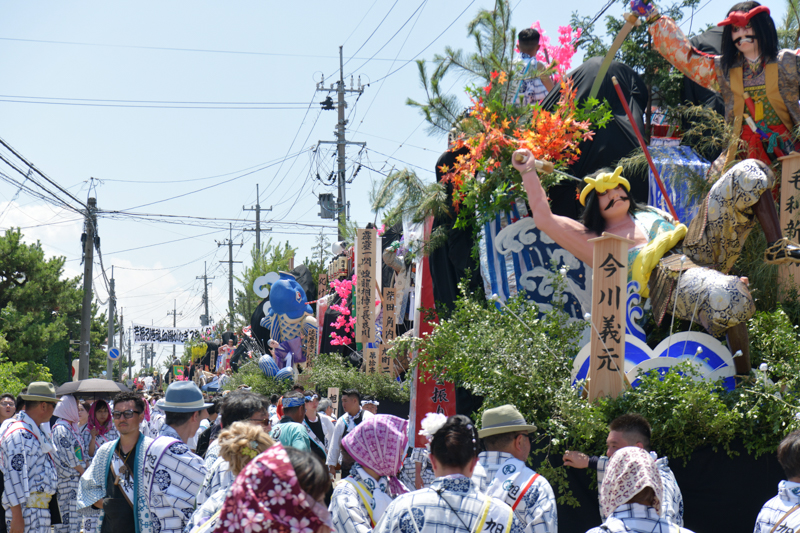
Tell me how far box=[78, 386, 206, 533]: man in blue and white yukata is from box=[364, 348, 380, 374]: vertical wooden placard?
944cm

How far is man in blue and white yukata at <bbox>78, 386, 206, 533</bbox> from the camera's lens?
3742mm

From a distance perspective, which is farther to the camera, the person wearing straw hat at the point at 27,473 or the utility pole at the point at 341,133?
the utility pole at the point at 341,133

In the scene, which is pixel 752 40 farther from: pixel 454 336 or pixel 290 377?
pixel 290 377

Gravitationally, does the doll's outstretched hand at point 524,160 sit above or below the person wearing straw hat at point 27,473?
above

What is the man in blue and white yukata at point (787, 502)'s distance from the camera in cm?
309

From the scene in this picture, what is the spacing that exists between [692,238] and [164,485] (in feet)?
16.2

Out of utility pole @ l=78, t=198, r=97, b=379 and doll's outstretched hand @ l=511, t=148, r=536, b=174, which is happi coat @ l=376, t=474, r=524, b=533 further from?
utility pole @ l=78, t=198, r=97, b=379

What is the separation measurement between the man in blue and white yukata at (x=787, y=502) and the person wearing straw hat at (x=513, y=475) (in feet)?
2.97

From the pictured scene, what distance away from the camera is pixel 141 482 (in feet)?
12.5

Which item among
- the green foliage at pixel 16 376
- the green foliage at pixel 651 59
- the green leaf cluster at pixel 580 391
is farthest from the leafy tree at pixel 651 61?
the green foliage at pixel 16 376

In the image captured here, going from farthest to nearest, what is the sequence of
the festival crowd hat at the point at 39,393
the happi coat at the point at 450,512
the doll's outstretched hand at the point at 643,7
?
the doll's outstretched hand at the point at 643,7 → the festival crowd hat at the point at 39,393 → the happi coat at the point at 450,512

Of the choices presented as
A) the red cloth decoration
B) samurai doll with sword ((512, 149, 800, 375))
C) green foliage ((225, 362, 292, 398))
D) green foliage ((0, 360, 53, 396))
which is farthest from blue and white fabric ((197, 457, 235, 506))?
green foliage ((225, 362, 292, 398))

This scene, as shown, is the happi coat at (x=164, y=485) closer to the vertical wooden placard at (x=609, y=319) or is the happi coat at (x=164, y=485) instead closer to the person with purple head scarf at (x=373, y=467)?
the person with purple head scarf at (x=373, y=467)

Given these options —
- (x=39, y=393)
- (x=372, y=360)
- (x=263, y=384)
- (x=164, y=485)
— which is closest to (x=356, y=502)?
(x=164, y=485)
